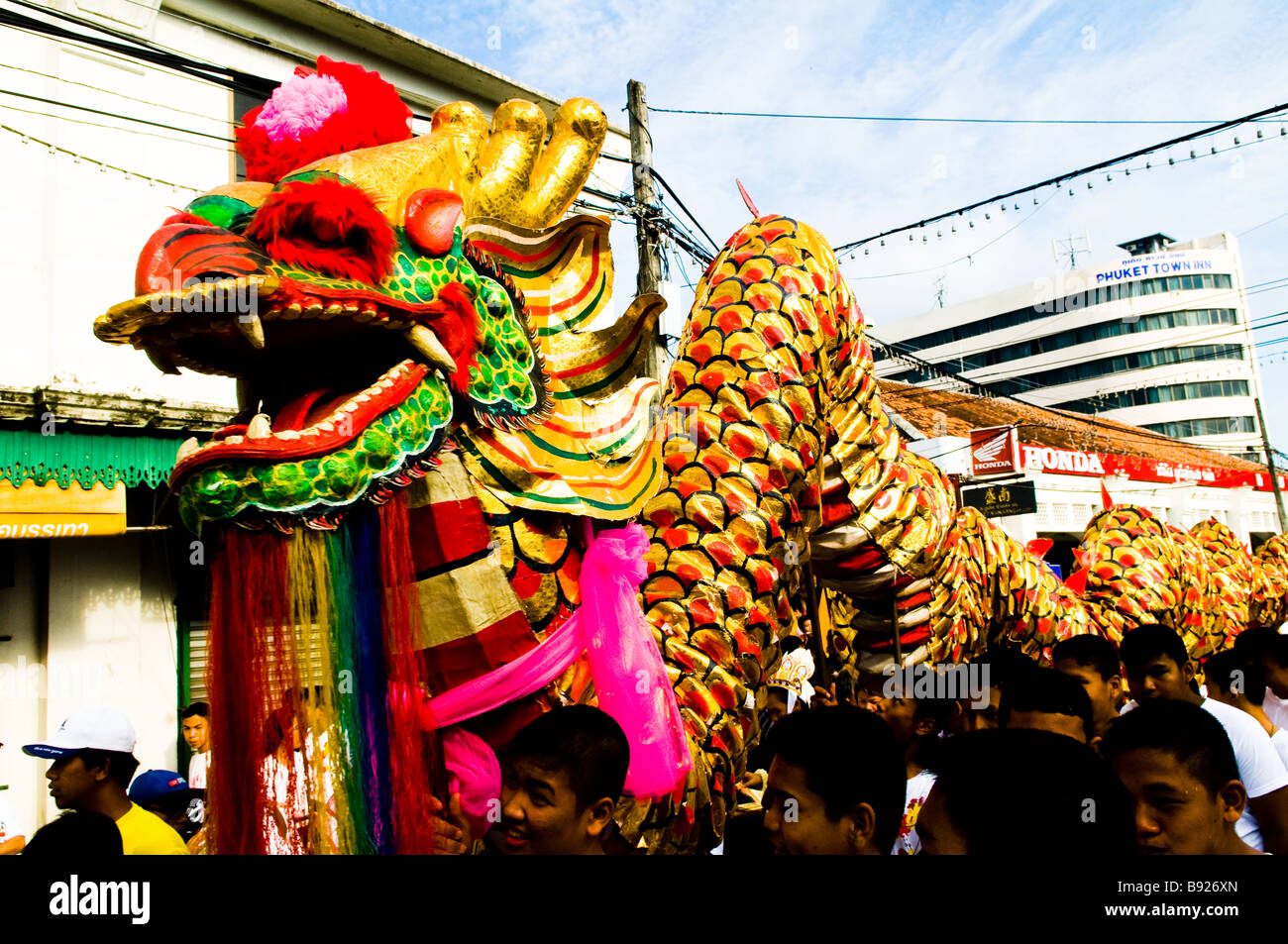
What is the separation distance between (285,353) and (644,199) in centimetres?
613

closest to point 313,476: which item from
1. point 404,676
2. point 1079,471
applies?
point 404,676

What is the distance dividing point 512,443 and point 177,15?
5962 mm

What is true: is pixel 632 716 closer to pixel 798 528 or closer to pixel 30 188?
pixel 798 528

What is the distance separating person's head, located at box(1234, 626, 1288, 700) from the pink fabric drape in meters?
2.67

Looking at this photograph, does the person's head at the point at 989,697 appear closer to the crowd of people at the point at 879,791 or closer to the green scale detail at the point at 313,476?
the crowd of people at the point at 879,791

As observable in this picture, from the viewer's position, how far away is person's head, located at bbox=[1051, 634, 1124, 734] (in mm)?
3062

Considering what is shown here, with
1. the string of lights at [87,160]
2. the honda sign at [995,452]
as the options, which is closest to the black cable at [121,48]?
the string of lights at [87,160]

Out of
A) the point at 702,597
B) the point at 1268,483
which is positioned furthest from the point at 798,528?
the point at 1268,483

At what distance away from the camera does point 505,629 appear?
1636 mm

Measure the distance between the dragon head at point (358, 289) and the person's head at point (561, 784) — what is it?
1.59 feet

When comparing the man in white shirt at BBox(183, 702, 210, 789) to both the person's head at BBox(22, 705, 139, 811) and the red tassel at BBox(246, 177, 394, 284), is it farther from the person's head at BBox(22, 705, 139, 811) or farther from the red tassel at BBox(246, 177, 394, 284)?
the red tassel at BBox(246, 177, 394, 284)

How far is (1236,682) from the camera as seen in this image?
11.0 ft

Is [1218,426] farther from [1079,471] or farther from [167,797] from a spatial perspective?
[167,797]

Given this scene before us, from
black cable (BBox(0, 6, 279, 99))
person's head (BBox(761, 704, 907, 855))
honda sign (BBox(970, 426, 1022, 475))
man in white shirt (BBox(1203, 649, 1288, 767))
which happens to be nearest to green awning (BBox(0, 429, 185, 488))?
black cable (BBox(0, 6, 279, 99))
